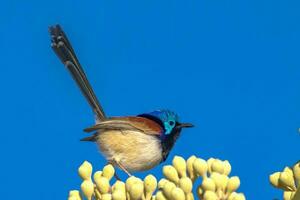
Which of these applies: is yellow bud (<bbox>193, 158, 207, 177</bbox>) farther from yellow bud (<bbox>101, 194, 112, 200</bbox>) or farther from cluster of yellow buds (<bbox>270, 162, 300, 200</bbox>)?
yellow bud (<bbox>101, 194, 112, 200</bbox>)

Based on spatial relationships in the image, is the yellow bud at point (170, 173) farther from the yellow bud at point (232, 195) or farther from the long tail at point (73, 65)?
the long tail at point (73, 65)

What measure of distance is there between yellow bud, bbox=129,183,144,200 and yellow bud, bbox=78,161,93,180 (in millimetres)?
609

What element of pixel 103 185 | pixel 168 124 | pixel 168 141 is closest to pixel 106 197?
pixel 103 185

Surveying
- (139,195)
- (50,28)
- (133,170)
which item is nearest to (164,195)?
(139,195)

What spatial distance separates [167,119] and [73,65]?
1.30 m

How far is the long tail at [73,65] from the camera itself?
852 centimetres

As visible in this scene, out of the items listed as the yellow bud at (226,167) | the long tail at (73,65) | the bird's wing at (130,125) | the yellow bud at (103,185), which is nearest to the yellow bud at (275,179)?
the yellow bud at (226,167)

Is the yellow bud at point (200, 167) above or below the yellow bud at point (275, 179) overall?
above

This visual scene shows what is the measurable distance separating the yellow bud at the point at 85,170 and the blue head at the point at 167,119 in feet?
12.4

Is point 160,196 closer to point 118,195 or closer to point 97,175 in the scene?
point 118,195

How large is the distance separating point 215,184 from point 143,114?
4.64 m

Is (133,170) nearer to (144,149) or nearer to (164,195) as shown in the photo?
(144,149)

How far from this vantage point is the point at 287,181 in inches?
168

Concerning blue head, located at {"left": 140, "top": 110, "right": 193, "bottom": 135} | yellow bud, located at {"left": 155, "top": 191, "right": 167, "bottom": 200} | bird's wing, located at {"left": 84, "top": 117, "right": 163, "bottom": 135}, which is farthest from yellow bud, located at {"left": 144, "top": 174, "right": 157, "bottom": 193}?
blue head, located at {"left": 140, "top": 110, "right": 193, "bottom": 135}
